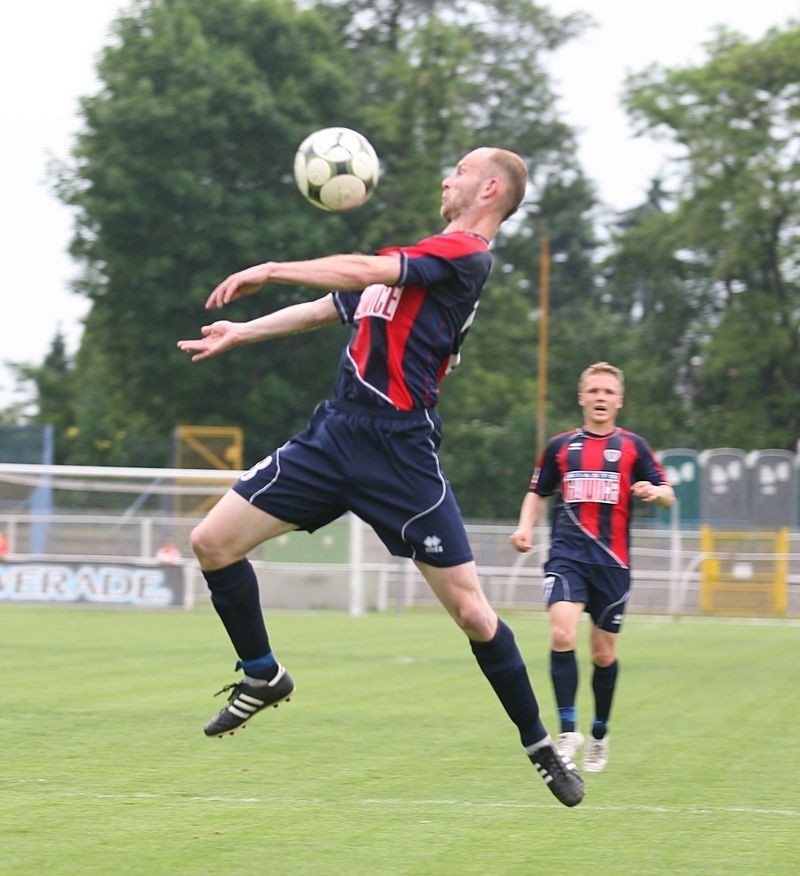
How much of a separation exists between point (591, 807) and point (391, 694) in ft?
17.5

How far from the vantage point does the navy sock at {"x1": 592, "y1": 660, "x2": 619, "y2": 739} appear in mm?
8562

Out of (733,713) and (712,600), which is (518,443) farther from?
(733,713)

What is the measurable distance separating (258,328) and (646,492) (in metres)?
2.94

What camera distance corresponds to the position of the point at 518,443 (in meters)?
46.2

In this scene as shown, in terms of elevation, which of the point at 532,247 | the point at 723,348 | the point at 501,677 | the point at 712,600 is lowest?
the point at 712,600

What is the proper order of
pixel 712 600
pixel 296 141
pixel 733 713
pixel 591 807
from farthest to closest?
pixel 296 141 → pixel 712 600 → pixel 733 713 → pixel 591 807

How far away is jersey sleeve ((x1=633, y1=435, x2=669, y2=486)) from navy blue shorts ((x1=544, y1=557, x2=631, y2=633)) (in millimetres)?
503

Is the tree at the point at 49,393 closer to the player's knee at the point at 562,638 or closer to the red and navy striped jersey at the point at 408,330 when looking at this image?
the player's knee at the point at 562,638

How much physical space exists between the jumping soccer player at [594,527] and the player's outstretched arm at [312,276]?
3.18m

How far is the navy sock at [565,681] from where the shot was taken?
8.34 meters

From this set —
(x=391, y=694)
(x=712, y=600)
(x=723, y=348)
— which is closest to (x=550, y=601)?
(x=391, y=694)

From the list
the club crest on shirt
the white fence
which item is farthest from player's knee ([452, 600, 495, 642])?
the white fence

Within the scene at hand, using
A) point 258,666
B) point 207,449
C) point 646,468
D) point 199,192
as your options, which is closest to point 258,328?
point 258,666

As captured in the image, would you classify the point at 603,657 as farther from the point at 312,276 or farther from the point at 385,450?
the point at 312,276
